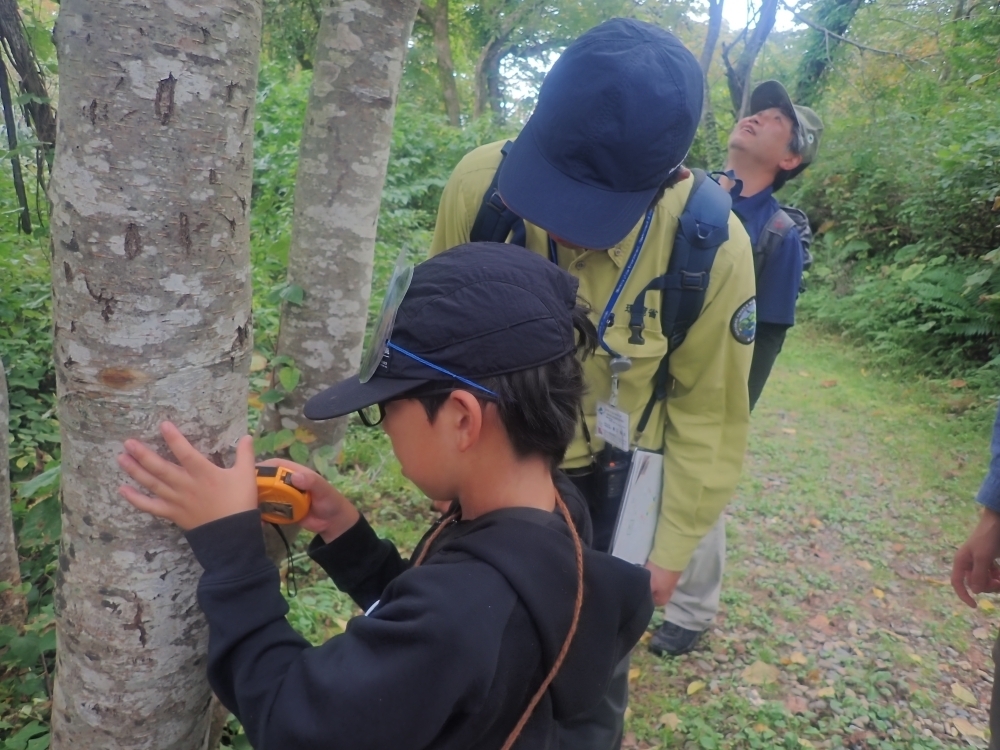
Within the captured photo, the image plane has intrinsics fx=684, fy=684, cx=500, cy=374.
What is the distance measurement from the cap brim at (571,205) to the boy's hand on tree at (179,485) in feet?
2.80

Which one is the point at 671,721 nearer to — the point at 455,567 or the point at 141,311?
the point at 455,567

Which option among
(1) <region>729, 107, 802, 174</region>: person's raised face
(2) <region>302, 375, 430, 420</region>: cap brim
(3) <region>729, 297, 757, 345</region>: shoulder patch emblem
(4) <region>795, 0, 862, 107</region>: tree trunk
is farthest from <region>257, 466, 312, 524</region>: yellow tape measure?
(4) <region>795, 0, 862, 107</region>: tree trunk

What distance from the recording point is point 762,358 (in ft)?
9.48

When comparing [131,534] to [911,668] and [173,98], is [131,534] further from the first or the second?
[911,668]

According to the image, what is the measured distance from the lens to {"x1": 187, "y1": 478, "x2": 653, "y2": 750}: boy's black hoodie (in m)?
0.95

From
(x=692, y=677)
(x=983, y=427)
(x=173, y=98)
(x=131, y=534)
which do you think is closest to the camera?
(x=173, y=98)

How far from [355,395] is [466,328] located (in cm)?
23

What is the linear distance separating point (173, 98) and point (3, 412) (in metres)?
1.66

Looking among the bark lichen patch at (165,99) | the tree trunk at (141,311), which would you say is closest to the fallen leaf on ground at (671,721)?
the tree trunk at (141,311)

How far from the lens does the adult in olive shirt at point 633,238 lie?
4.94 feet

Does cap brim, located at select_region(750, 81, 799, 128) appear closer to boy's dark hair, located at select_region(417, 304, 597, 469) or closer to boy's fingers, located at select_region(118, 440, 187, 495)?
boy's dark hair, located at select_region(417, 304, 597, 469)

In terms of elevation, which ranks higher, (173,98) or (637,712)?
(173,98)

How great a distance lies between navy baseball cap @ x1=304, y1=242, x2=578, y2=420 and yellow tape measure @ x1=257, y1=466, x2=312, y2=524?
0.18 meters

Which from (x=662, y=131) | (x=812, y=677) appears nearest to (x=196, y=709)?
(x=662, y=131)
